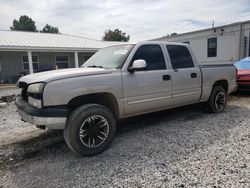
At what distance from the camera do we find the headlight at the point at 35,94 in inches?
125

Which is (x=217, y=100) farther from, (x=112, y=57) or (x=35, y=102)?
(x=35, y=102)

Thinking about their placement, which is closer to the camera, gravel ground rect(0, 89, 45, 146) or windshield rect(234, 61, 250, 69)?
gravel ground rect(0, 89, 45, 146)

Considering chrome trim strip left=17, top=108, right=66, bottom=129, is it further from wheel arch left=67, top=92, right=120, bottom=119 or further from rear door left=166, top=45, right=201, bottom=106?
rear door left=166, top=45, right=201, bottom=106

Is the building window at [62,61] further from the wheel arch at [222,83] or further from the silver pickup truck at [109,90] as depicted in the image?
the wheel arch at [222,83]

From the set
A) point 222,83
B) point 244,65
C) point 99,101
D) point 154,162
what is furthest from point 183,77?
point 244,65

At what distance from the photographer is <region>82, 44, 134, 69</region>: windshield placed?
13.7 ft

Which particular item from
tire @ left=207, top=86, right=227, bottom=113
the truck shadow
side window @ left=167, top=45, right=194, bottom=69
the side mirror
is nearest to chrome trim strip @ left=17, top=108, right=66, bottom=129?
the truck shadow

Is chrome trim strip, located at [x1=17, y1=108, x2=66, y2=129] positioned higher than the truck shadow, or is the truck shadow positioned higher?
chrome trim strip, located at [x1=17, y1=108, x2=66, y2=129]

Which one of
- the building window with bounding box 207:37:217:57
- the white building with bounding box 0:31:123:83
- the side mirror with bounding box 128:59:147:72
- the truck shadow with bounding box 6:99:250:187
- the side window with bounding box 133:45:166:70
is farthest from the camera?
the building window with bounding box 207:37:217:57

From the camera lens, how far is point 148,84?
4262 millimetres

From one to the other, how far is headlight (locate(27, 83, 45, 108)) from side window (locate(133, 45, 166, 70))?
187cm

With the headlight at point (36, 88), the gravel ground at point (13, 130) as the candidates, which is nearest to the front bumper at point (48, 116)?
the headlight at point (36, 88)

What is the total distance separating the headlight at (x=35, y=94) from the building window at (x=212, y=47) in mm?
17072

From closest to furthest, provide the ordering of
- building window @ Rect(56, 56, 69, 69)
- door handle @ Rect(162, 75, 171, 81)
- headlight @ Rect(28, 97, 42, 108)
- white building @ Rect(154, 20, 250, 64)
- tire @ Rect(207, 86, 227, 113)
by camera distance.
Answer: headlight @ Rect(28, 97, 42, 108) < door handle @ Rect(162, 75, 171, 81) < tire @ Rect(207, 86, 227, 113) < white building @ Rect(154, 20, 250, 64) < building window @ Rect(56, 56, 69, 69)
